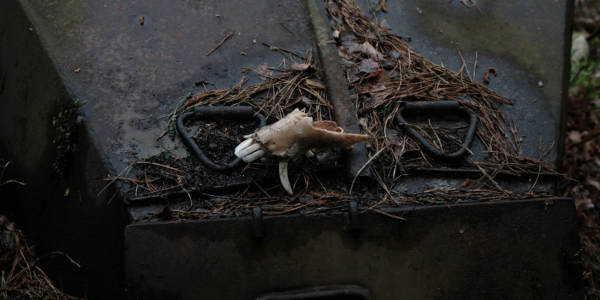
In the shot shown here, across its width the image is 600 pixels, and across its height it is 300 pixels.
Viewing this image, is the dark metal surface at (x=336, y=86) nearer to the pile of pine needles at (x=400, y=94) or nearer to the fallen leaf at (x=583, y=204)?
the pile of pine needles at (x=400, y=94)

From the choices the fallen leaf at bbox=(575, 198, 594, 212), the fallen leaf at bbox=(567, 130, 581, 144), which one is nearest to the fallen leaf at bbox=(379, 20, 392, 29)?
the fallen leaf at bbox=(575, 198, 594, 212)

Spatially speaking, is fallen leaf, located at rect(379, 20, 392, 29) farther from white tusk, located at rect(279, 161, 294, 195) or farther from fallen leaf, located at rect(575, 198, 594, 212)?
fallen leaf, located at rect(575, 198, 594, 212)

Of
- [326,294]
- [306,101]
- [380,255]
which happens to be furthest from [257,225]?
[306,101]

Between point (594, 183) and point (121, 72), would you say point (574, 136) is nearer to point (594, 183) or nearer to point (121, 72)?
point (594, 183)

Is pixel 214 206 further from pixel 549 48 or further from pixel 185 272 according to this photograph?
pixel 549 48

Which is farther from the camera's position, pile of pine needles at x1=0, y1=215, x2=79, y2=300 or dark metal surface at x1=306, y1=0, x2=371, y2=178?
pile of pine needles at x1=0, y1=215, x2=79, y2=300

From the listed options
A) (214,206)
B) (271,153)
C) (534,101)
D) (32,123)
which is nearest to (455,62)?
(534,101)
